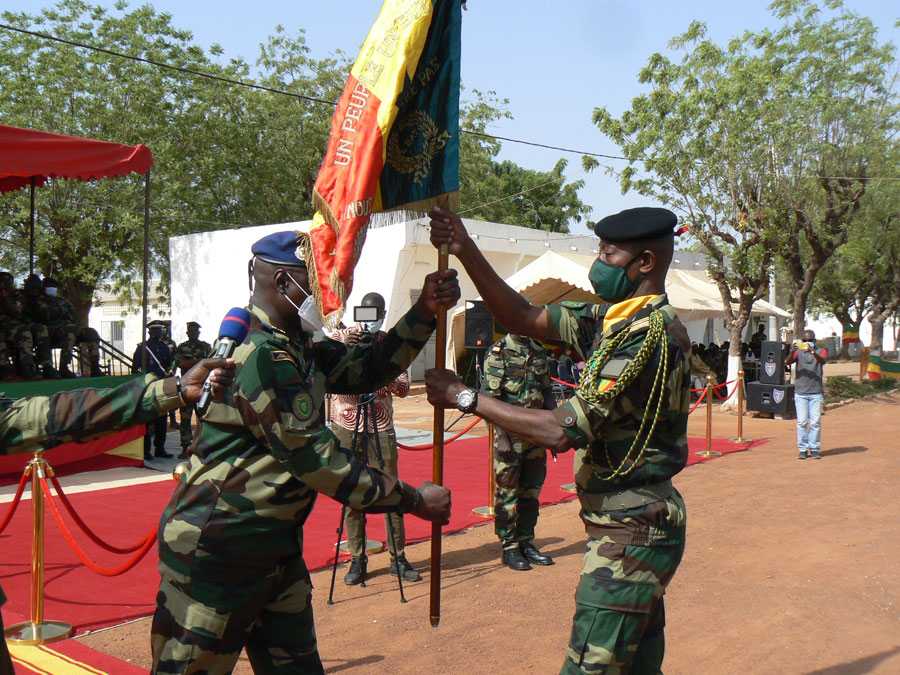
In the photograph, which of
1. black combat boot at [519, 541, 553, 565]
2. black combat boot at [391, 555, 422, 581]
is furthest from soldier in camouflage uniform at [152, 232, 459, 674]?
black combat boot at [519, 541, 553, 565]

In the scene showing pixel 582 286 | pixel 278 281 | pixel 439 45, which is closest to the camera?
pixel 278 281

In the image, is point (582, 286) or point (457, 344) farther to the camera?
point (457, 344)

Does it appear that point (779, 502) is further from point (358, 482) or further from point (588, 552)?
point (358, 482)

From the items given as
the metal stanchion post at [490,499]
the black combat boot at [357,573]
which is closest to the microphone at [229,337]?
the black combat boot at [357,573]

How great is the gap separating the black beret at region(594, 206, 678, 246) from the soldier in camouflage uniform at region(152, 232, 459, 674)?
120cm

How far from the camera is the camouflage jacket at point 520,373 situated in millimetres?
7000

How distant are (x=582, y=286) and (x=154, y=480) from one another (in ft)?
37.7

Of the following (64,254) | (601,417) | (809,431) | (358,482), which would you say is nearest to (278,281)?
(358,482)

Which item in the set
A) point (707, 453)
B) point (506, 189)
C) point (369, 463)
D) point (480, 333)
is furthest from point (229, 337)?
point (506, 189)

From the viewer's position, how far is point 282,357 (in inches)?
110

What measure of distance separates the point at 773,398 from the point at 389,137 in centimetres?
1664

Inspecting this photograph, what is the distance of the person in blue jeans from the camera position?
12391 mm

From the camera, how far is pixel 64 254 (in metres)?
23.5

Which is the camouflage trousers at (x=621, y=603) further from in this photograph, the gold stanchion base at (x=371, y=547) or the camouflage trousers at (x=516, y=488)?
the gold stanchion base at (x=371, y=547)
